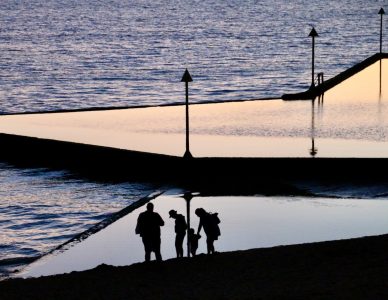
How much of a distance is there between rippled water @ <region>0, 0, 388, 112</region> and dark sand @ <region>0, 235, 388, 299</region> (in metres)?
42.4

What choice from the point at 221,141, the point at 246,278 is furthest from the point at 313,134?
the point at 246,278

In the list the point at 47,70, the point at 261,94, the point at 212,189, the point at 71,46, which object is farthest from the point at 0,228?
the point at 71,46

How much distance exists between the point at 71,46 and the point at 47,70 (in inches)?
1174

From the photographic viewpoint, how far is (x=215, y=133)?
36.3m

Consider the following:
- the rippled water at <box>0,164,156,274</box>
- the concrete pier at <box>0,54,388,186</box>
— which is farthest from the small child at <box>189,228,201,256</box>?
the concrete pier at <box>0,54,388,186</box>

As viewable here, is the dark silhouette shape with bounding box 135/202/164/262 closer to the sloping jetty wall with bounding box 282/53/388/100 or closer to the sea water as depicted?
the sea water

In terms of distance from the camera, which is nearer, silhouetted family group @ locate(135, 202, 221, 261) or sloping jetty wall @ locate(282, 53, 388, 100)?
silhouetted family group @ locate(135, 202, 221, 261)

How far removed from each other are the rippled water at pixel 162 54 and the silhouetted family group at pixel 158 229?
4198 centimetres

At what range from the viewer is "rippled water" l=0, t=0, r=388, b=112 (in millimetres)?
69500

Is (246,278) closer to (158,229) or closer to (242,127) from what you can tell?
(158,229)

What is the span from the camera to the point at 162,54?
10588 cm

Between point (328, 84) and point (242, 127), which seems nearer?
point (242, 127)

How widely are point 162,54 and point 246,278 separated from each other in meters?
88.4

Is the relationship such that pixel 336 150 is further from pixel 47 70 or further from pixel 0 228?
pixel 47 70
